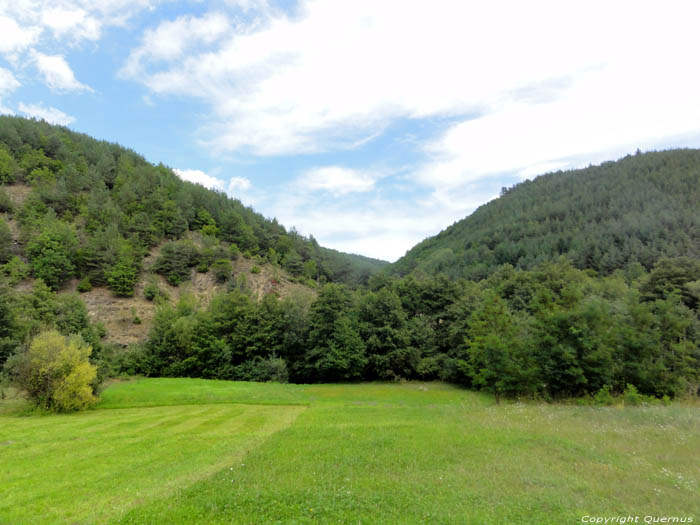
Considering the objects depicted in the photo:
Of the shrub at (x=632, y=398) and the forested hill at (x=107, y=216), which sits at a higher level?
the forested hill at (x=107, y=216)

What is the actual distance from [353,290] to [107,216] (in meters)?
60.3

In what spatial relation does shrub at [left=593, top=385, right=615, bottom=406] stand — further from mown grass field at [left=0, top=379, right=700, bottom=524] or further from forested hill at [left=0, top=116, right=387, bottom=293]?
forested hill at [left=0, top=116, right=387, bottom=293]

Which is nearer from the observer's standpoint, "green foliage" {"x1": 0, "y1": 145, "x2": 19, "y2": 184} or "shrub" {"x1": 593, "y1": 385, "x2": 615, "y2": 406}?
"shrub" {"x1": 593, "y1": 385, "x2": 615, "y2": 406}

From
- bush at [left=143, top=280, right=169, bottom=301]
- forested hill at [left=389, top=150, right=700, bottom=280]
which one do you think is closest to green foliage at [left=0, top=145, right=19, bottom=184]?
bush at [left=143, top=280, right=169, bottom=301]

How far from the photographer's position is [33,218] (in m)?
69.6

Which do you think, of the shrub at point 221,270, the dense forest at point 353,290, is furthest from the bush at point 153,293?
the shrub at point 221,270

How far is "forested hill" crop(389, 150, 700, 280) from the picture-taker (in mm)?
89062

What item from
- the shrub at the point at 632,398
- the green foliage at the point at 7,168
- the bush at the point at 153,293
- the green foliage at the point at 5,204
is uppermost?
the green foliage at the point at 7,168

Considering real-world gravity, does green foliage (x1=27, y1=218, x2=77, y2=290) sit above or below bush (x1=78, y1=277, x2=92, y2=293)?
above

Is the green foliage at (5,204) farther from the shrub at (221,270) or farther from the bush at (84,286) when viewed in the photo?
the shrub at (221,270)

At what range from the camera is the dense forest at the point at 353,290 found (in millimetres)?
27156

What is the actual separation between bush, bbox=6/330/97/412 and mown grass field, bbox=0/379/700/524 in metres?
2.32

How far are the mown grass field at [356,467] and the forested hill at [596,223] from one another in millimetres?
87209

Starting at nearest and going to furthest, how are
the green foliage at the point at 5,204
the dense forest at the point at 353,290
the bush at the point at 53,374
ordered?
the bush at the point at 53,374 → the dense forest at the point at 353,290 → the green foliage at the point at 5,204
